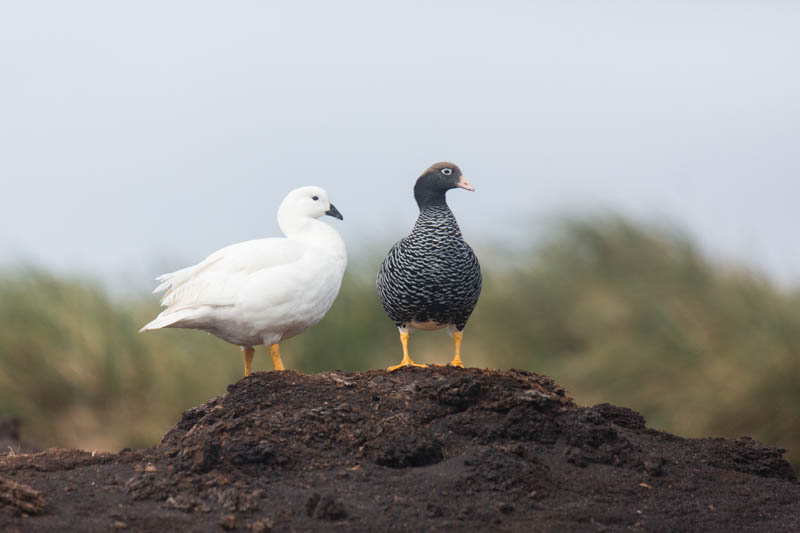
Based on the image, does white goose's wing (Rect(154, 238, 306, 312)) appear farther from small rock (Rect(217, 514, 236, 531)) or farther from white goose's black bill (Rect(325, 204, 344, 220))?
small rock (Rect(217, 514, 236, 531))

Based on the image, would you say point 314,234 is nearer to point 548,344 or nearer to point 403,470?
point 403,470

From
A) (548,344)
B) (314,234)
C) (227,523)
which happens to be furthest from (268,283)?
(548,344)

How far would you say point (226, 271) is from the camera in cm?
566

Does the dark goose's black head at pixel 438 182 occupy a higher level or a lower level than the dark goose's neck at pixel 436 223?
higher

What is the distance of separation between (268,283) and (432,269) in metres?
0.96

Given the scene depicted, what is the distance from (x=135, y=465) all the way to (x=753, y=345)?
20.0ft

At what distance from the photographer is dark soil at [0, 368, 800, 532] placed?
3893 mm

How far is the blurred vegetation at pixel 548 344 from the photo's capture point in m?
8.64

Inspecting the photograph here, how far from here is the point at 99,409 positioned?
392 inches

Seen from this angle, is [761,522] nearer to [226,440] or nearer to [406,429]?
[406,429]

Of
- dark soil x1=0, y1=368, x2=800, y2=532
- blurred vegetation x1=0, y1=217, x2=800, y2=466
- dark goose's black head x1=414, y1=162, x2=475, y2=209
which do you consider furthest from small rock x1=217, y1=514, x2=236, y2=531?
blurred vegetation x1=0, y1=217, x2=800, y2=466

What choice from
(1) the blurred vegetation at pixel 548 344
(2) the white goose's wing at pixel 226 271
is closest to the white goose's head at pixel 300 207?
(2) the white goose's wing at pixel 226 271

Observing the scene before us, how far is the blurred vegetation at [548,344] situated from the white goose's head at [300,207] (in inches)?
150

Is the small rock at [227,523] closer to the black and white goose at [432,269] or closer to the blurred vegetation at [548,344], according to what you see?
the black and white goose at [432,269]
